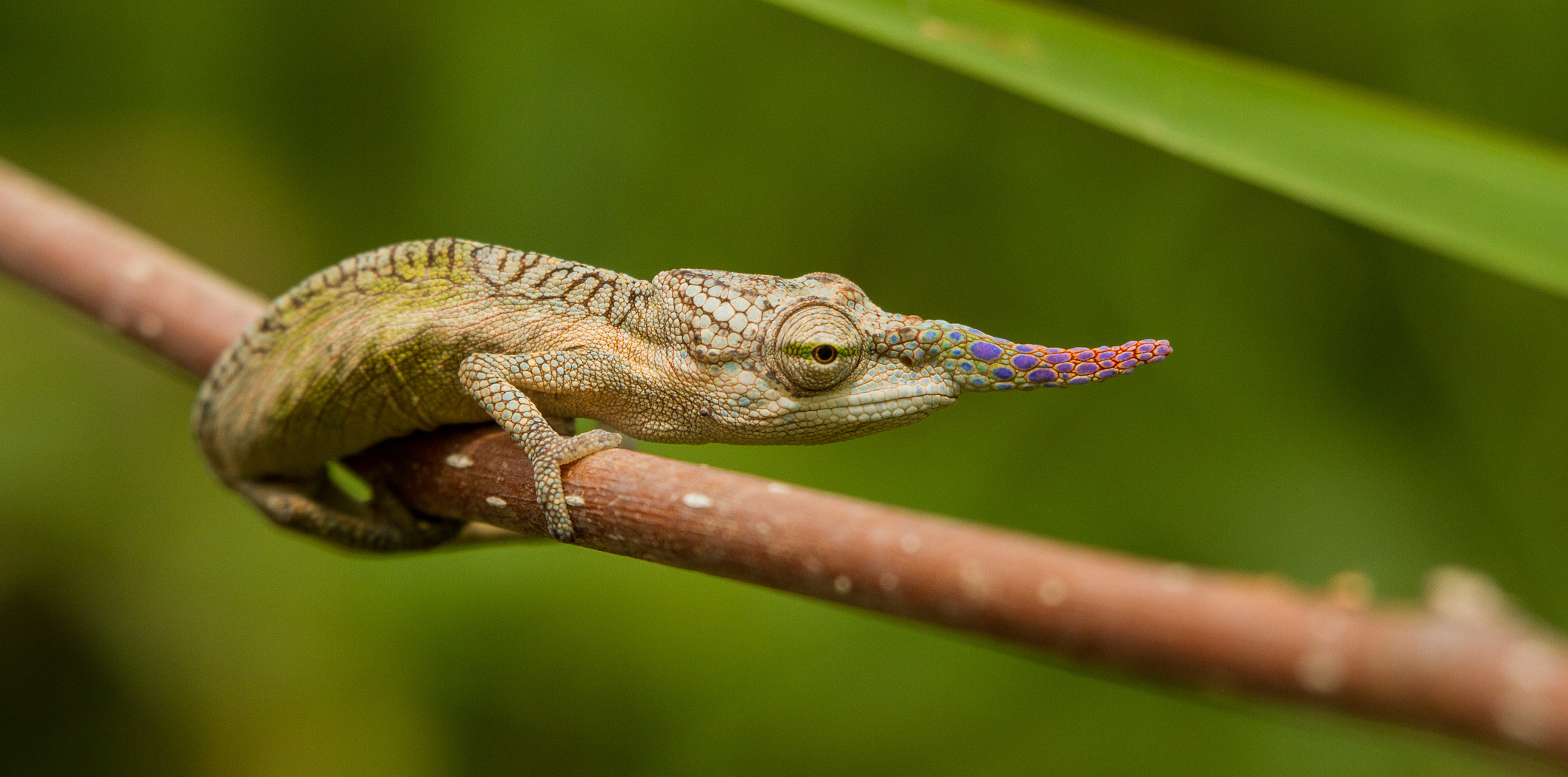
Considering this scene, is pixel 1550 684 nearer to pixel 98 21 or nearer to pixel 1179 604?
pixel 1179 604

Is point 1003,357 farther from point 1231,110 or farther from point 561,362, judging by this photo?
point 561,362

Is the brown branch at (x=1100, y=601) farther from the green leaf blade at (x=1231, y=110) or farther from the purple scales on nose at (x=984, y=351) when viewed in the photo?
the green leaf blade at (x=1231, y=110)

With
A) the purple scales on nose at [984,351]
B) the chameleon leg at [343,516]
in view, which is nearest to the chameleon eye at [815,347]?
the purple scales on nose at [984,351]

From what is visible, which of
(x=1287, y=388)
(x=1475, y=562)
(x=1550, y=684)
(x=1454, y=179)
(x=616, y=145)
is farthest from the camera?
(x=616, y=145)

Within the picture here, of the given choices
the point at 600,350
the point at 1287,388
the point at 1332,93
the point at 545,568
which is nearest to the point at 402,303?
the point at 600,350

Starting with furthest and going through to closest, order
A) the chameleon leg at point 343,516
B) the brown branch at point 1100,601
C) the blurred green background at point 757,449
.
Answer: the blurred green background at point 757,449, the chameleon leg at point 343,516, the brown branch at point 1100,601

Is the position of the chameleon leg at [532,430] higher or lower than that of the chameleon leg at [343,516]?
higher

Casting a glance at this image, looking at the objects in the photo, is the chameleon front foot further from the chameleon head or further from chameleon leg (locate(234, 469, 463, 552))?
chameleon leg (locate(234, 469, 463, 552))

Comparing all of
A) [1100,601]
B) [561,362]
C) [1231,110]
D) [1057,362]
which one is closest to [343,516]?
[561,362]
